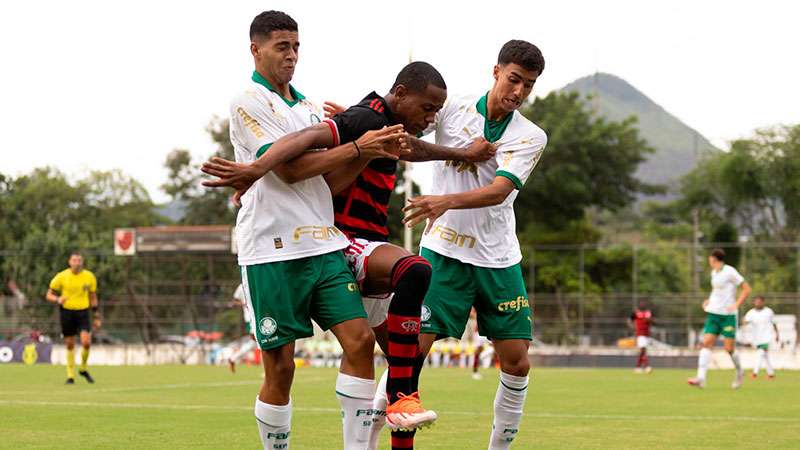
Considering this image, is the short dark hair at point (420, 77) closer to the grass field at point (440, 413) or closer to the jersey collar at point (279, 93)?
the jersey collar at point (279, 93)

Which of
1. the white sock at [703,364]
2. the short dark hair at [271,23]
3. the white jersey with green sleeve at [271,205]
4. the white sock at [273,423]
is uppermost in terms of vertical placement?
the short dark hair at [271,23]

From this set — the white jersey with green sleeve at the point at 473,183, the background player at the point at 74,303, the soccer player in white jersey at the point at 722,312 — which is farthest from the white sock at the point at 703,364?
the white jersey with green sleeve at the point at 473,183

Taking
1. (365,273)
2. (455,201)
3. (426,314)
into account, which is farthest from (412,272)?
(426,314)

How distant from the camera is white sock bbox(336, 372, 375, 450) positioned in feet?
19.9

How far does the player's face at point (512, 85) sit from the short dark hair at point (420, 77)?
1060 mm

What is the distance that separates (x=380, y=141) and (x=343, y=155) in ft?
0.65

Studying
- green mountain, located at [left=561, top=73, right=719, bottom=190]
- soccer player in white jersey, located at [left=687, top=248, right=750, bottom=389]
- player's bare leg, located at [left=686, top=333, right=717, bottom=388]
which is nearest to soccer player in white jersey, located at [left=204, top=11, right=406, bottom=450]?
player's bare leg, located at [left=686, top=333, right=717, bottom=388]

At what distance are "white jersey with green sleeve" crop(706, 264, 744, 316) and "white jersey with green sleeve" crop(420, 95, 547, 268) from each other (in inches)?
557

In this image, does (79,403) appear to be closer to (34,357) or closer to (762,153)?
(34,357)

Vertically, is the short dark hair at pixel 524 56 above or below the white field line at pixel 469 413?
above

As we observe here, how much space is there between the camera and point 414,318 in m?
6.13

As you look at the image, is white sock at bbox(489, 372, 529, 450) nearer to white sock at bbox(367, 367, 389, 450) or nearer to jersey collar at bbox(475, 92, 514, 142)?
white sock at bbox(367, 367, 389, 450)

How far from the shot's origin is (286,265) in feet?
20.1

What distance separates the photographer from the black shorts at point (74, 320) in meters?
20.6
